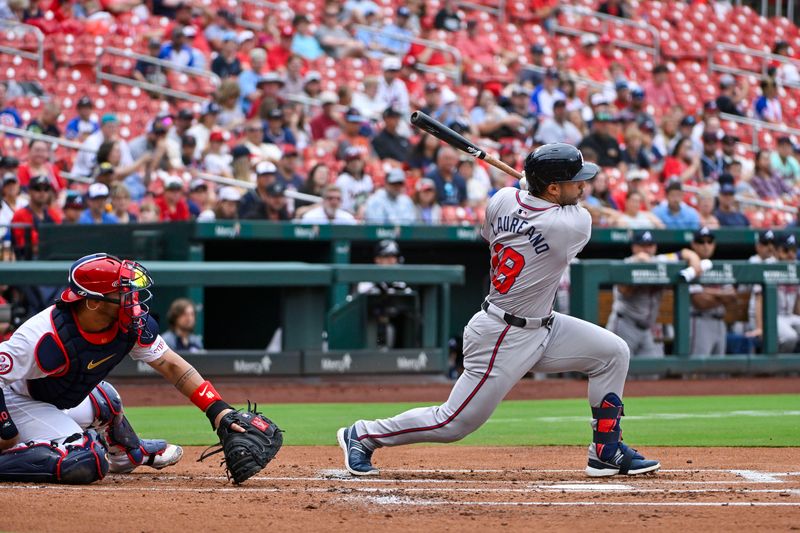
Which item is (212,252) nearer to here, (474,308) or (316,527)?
(474,308)

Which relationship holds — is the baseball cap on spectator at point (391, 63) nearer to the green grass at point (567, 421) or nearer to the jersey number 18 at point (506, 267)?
the green grass at point (567, 421)

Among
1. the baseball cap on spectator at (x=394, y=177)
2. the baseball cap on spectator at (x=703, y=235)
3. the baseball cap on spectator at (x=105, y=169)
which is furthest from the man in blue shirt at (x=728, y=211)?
the baseball cap on spectator at (x=105, y=169)

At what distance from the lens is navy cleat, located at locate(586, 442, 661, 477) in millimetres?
5934

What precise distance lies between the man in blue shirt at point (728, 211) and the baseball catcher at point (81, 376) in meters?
10.2

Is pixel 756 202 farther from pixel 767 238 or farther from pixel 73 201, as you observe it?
pixel 73 201

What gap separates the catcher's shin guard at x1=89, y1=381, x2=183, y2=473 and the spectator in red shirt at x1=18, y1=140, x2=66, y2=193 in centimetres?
668

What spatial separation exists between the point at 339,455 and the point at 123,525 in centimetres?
258

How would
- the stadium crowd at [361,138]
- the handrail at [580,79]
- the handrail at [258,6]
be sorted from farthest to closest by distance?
the handrail at [580,79], the handrail at [258,6], the stadium crowd at [361,138]

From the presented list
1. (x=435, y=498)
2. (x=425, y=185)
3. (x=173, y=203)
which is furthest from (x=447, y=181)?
(x=435, y=498)

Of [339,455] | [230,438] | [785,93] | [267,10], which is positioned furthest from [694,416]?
[785,93]

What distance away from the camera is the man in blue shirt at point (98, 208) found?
40.0ft

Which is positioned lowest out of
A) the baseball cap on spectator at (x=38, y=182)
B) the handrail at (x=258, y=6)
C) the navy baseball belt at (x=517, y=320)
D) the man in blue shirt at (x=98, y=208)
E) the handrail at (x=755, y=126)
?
the navy baseball belt at (x=517, y=320)

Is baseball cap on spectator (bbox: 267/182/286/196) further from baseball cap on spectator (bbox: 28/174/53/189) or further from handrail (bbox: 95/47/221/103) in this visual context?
handrail (bbox: 95/47/221/103)

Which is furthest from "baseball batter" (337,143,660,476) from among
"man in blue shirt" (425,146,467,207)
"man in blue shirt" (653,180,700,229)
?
"man in blue shirt" (653,180,700,229)
